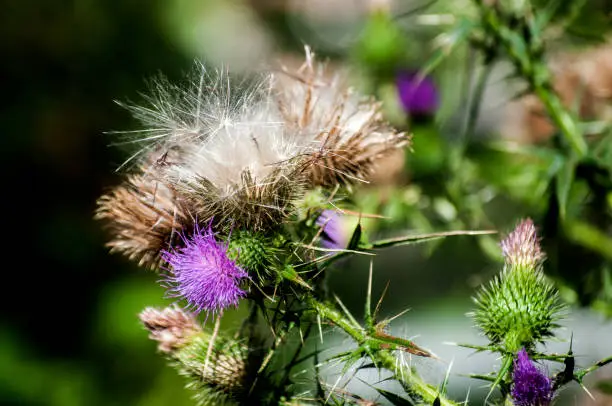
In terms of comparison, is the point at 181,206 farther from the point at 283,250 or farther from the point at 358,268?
the point at 358,268

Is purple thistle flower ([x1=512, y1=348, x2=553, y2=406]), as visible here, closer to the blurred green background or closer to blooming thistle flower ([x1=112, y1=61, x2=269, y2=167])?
blooming thistle flower ([x1=112, y1=61, x2=269, y2=167])

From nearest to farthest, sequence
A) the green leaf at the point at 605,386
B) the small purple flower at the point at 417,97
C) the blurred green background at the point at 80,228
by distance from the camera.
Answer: the green leaf at the point at 605,386, the small purple flower at the point at 417,97, the blurred green background at the point at 80,228

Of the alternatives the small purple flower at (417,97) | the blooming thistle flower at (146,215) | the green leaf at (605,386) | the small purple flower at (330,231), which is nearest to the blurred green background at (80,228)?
the small purple flower at (417,97)

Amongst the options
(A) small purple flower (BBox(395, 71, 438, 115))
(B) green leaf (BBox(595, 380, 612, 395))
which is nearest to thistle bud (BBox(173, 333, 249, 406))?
(B) green leaf (BBox(595, 380, 612, 395))

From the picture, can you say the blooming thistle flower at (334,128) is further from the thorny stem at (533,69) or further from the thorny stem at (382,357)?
the thorny stem at (533,69)

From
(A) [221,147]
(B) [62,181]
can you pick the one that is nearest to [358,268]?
(B) [62,181]

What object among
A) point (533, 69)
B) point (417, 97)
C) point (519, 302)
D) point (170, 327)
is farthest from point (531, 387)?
point (417, 97)
